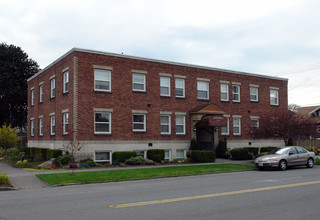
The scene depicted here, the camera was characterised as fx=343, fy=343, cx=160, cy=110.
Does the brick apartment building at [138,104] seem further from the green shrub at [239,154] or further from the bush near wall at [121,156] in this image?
the green shrub at [239,154]

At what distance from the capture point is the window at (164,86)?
27.0m

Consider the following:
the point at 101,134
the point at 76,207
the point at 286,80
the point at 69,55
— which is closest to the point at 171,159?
the point at 101,134

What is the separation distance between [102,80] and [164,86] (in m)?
5.27

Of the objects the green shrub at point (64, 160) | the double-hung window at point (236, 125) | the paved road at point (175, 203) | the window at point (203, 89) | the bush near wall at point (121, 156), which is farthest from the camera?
the double-hung window at point (236, 125)

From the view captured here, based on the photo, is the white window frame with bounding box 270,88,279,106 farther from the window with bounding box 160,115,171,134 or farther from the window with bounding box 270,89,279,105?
the window with bounding box 160,115,171,134

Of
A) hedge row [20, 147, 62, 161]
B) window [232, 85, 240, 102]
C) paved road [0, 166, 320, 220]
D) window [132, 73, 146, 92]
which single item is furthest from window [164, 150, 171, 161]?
paved road [0, 166, 320, 220]

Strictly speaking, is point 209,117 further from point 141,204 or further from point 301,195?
point 141,204

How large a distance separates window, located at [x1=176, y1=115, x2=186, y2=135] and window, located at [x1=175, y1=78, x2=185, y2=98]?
1.71 m

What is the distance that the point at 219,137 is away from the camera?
2980cm

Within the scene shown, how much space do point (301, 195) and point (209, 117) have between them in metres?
16.1

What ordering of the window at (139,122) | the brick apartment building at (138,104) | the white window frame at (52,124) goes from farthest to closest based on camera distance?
1. the white window frame at (52,124)
2. the window at (139,122)
3. the brick apartment building at (138,104)

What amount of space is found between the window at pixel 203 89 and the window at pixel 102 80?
27.0ft

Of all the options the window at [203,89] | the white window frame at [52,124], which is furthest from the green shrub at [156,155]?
the white window frame at [52,124]

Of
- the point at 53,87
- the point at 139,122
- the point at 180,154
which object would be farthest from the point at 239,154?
the point at 53,87
